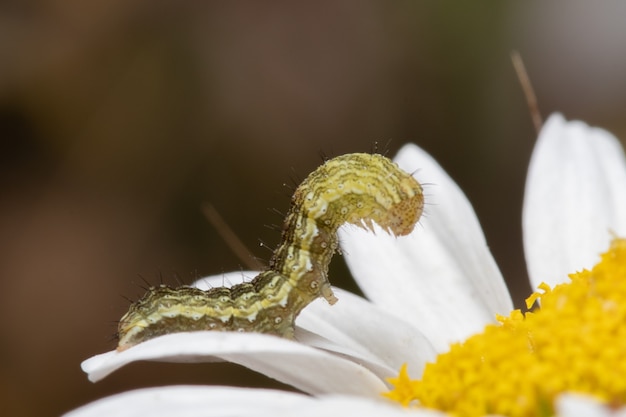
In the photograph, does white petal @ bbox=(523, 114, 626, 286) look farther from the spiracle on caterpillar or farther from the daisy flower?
the spiracle on caterpillar

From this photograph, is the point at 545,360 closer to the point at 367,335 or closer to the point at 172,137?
the point at 367,335

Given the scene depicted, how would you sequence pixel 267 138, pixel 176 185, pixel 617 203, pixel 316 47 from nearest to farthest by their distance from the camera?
1. pixel 617 203
2. pixel 176 185
3. pixel 267 138
4. pixel 316 47

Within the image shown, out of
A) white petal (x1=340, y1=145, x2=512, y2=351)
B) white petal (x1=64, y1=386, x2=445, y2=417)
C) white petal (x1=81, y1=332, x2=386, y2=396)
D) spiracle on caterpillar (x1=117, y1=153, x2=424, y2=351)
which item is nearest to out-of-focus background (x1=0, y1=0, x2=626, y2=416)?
white petal (x1=340, y1=145, x2=512, y2=351)

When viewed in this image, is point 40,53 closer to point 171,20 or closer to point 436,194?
point 171,20

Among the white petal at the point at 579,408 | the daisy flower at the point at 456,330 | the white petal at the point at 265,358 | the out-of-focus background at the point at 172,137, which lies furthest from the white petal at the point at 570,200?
the out-of-focus background at the point at 172,137

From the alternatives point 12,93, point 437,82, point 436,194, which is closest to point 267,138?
point 437,82

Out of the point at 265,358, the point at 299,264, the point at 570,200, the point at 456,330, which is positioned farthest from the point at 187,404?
the point at 570,200

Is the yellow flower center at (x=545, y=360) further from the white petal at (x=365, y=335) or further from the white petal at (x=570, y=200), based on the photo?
the white petal at (x=570, y=200)
